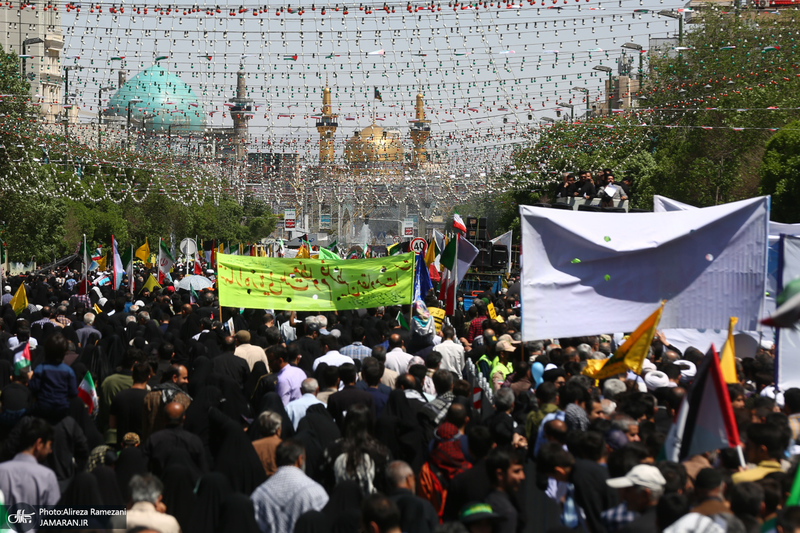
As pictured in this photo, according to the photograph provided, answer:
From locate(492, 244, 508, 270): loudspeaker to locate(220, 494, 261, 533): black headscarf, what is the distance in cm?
2076

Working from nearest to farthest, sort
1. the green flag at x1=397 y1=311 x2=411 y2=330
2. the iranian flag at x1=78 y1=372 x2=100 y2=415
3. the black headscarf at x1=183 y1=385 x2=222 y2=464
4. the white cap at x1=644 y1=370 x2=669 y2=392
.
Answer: the black headscarf at x1=183 y1=385 x2=222 y2=464 → the iranian flag at x1=78 y1=372 x2=100 y2=415 → the white cap at x1=644 y1=370 x2=669 y2=392 → the green flag at x1=397 y1=311 x2=411 y2=330

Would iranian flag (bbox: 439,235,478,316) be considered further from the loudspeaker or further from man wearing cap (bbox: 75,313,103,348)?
the loudspeaker

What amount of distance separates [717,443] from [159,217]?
2090 inches

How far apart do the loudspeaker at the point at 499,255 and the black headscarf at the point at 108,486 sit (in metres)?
20.4

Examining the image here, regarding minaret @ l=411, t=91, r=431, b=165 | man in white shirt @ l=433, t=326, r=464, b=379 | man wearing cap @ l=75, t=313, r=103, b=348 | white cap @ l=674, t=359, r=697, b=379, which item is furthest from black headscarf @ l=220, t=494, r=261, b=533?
minaret @ l=411, t=91, r=431, b=165

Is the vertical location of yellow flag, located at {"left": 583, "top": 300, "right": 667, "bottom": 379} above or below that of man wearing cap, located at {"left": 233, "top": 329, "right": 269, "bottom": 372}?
above

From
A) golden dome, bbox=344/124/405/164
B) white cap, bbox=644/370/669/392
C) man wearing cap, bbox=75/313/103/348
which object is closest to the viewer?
white cap, bbox=644/370/669/392

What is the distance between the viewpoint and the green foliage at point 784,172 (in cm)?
3231

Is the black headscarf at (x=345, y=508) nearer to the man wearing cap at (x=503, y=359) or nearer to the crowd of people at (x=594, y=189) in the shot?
the man wearing cap at (x=503, y=359)

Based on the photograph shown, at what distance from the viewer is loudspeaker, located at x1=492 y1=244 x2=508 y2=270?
1033 inches

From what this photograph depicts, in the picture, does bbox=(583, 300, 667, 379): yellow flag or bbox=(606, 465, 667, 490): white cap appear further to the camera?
bbox=(583, 300, 667, 379): yellow flag

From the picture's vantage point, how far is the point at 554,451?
19.9ft

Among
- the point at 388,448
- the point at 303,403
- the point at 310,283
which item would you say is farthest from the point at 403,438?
the point at 310,283

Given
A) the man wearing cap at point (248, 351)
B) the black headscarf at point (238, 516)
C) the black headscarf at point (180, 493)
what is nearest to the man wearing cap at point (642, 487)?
the black headscarf at point (238, 516)
